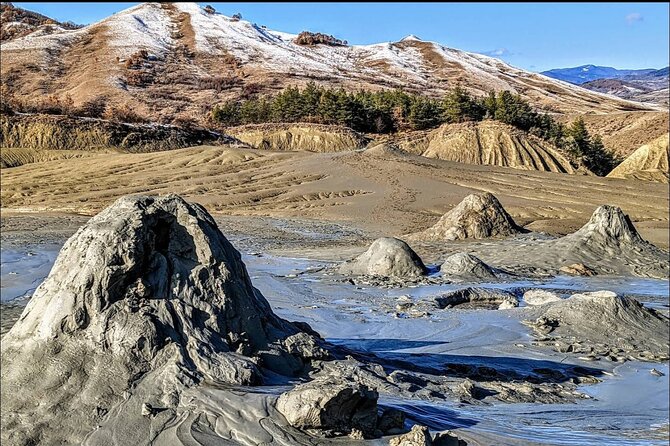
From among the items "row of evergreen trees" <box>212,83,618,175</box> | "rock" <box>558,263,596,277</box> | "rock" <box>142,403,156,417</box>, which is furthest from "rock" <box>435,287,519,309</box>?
"row of evergreen trees" <box>212,83,618,175</box>

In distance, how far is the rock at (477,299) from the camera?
37.6 ft

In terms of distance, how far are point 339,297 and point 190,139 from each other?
30.6 meters

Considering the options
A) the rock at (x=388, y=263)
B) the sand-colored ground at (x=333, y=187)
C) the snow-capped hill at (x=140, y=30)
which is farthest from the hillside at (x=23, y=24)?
the rock at (x=388, y=263)

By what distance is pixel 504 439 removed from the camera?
485 cm

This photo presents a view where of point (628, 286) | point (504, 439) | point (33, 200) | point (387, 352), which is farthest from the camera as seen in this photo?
point (33, 200)

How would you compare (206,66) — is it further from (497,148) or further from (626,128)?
(497,148)

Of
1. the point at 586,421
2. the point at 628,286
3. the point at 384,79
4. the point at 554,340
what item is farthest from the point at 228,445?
the point at 384,79

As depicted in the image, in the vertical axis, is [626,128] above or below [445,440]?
above

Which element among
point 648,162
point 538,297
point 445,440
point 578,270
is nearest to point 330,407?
point 445,440

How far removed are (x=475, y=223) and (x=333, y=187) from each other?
413 inches

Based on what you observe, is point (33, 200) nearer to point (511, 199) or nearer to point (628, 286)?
point (511, 199)

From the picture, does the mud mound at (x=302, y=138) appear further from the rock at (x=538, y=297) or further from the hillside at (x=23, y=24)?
the hillside at (x=23, y=24)

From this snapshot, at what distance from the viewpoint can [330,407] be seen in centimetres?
418

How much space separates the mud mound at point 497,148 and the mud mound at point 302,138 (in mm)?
4736
